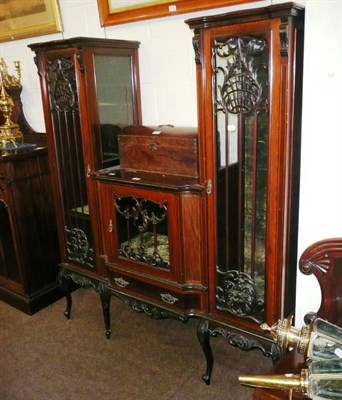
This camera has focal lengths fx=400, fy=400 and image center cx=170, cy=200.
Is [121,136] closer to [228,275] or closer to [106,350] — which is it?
[228,275]

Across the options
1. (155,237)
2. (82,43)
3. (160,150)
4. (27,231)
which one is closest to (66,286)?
(27,231)

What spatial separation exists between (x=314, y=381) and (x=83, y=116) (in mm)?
1515

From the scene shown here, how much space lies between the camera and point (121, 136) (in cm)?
190

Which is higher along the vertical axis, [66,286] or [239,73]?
[239,73]

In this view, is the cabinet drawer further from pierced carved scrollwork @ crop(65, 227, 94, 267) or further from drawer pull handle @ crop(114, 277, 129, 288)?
pierced carved scrollwork @ crop(65, 227, 94, 267)

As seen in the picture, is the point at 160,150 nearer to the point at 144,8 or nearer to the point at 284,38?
the point at 284,38

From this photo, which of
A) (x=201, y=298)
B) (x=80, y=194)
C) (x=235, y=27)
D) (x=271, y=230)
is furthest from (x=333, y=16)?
(x=80, y=194)

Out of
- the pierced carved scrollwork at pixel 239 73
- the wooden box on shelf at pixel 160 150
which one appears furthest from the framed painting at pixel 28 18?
the pierced carved scrollwork at pixel 239 73

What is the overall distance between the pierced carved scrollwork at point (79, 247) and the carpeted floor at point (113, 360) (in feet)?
1.39

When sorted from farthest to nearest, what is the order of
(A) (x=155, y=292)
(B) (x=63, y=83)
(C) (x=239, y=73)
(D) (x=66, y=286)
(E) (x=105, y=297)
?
(D) (x=66, y=286) → (E) (x=105, y=297) → (B) (x=63, y=83) → (A) (x=155, y=292) → (C) (x=239, y=73)

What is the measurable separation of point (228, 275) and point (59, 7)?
1930 millimetres

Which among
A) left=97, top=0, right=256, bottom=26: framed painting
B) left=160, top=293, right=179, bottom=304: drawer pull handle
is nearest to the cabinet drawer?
left=160, top=293, right=179, bottom=304: drawer pull handle

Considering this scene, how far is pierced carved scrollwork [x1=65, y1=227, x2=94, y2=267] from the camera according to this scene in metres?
2.20

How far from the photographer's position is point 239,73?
139 cm
